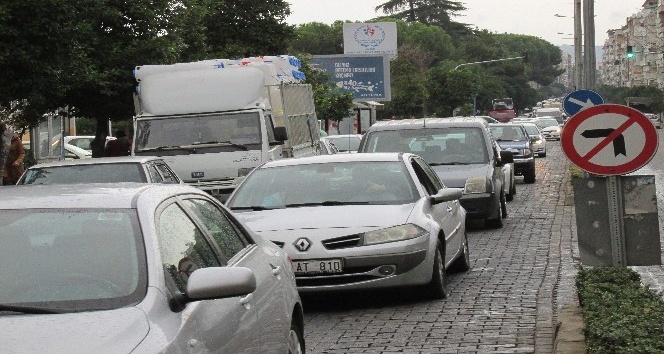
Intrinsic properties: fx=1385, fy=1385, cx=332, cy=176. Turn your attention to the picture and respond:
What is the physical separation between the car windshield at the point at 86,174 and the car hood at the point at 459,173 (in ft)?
16.3

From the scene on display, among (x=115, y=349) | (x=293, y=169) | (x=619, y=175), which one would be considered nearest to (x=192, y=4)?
(x=293, y=169)

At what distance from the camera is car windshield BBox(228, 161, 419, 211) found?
1195cm

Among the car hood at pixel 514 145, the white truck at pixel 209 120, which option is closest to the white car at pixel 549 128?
the car hood at pixel 514 145

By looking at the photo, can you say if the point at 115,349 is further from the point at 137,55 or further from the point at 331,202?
the point at 137,55

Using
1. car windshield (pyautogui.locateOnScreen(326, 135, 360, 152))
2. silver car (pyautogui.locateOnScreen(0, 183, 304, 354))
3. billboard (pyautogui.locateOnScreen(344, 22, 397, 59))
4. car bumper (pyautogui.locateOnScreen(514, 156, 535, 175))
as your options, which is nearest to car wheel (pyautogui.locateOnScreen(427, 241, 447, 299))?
silver car (pyautogui.locateOnScreen(0, 183, 304, 354))

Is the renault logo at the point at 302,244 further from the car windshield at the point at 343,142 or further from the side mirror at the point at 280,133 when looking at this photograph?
the car windshield at the point at 343,142

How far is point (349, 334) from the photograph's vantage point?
9.90 m

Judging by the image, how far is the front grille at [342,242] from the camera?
35.7 feet

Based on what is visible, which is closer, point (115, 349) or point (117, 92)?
point (115, 349)

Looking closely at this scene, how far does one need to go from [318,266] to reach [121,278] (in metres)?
5.95

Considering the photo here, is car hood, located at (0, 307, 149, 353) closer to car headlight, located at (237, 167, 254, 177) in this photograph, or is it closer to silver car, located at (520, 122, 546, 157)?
car headlight, located at (237, 167, 254, 177)

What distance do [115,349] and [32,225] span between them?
47.6 inches

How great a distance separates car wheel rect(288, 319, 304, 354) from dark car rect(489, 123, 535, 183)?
26747 millimetres

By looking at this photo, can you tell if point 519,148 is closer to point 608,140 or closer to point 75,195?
point 608,140
